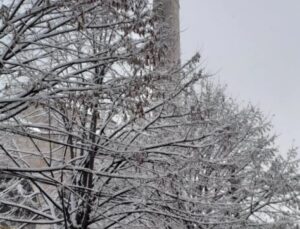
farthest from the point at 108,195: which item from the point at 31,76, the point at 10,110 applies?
the point at 31,76

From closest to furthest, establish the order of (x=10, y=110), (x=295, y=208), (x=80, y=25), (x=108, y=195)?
(x=80, y=25), (x=10, y=110), (x=108, y=195), (x=295, y=208)

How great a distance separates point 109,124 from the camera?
8570mm

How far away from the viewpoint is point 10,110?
21.0ft

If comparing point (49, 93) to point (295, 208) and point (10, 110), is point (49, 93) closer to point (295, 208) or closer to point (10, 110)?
point (10, 110)

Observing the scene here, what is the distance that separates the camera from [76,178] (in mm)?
8086

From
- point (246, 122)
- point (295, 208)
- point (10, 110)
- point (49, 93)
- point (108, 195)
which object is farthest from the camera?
point (246, 122)

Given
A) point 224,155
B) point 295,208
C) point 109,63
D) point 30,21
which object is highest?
point 30,21

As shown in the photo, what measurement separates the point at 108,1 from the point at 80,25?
1.62 ft

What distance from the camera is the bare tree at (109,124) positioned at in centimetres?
595

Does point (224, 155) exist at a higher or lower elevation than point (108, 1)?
lower

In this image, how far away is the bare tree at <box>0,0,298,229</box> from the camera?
595 centimetres

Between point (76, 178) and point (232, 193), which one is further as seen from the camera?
point (232, 193)

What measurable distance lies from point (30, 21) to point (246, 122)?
846 cm

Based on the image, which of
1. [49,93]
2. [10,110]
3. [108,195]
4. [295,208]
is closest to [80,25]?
[49,93]
